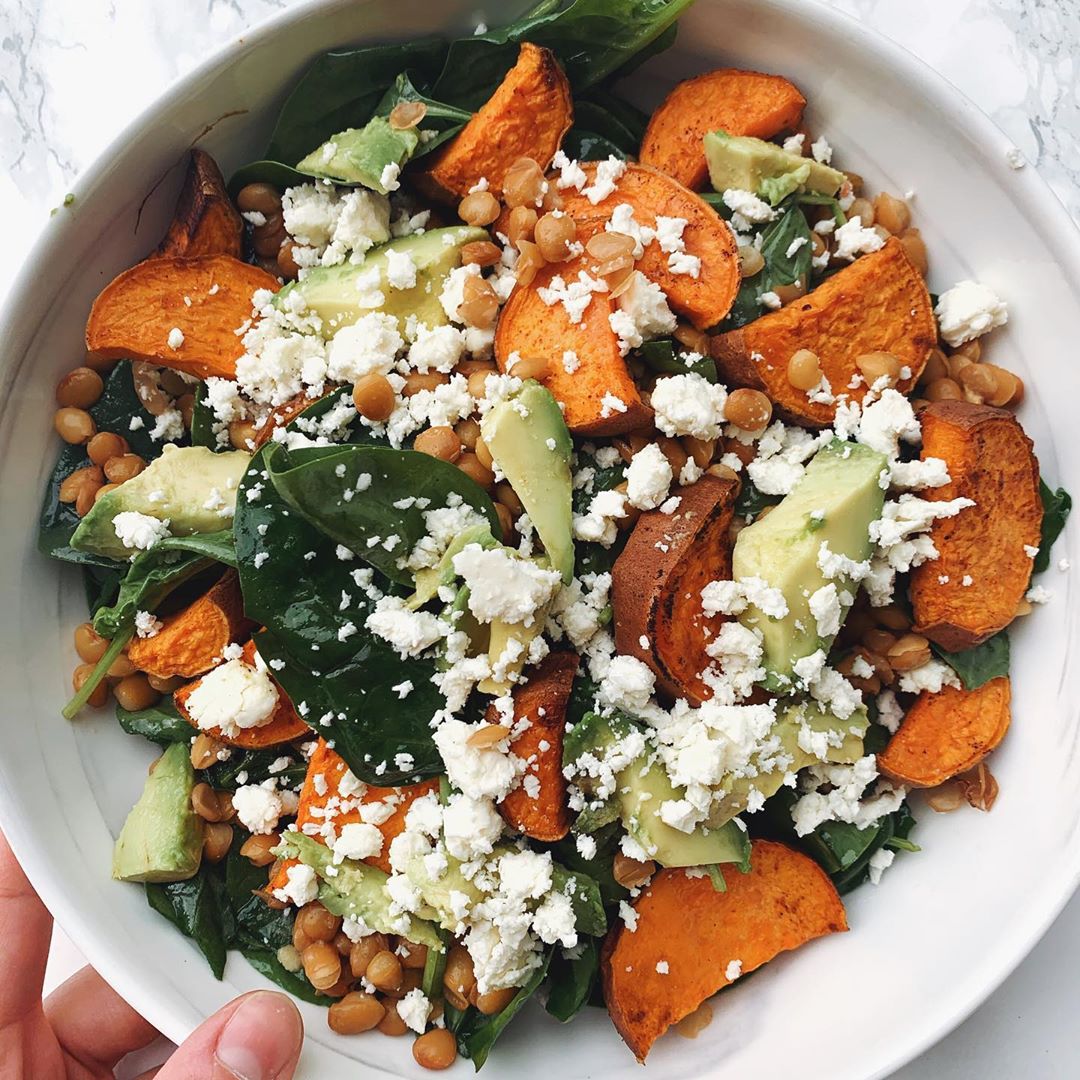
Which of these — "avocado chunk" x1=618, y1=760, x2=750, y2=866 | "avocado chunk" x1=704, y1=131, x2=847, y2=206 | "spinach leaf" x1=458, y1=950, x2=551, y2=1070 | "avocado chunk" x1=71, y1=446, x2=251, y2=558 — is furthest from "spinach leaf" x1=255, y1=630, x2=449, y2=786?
"avocado chunk" x1=704, y1=131, x2=847, y2=206

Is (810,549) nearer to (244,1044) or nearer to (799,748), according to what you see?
(799,748)

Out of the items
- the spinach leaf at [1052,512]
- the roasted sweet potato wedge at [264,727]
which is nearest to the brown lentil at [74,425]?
the roasted sweet potato wedge at [264,727]

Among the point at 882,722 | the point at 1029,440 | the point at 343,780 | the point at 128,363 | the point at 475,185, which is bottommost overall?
the point at 343,780

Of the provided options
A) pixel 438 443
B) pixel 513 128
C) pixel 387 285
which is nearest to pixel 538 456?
pixel 438 443

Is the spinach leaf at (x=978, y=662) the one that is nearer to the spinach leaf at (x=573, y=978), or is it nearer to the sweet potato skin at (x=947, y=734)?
the sweet potato skin at (x=947, y=734)

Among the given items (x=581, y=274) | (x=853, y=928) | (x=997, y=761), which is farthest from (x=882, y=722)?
(x=581, y=274)

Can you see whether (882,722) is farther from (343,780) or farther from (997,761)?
(343,780)
